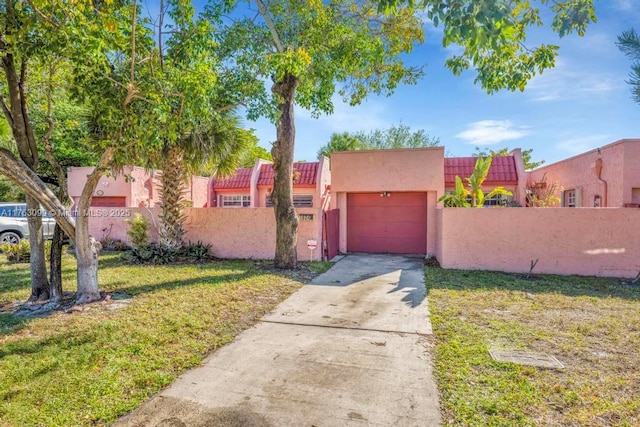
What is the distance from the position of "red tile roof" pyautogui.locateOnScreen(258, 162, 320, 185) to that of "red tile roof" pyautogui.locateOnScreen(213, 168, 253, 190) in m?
0.99

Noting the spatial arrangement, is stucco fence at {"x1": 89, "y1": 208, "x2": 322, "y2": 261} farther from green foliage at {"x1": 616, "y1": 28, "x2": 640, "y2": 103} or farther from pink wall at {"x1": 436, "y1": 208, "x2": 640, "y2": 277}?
green foliage at {"x1": 616, "y1": 28, "x2": 640, "y2": 103}

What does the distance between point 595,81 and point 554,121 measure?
4.82 metres

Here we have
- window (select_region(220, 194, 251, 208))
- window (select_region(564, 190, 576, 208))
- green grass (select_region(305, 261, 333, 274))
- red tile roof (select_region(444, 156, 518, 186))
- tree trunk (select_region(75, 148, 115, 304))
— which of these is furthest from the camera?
window (select_region(220, 194, 251, 208))

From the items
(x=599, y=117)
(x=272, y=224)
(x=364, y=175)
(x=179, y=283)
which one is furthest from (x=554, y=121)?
(x=179, y=283)

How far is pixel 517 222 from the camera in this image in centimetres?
1020

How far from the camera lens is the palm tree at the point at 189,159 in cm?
1112

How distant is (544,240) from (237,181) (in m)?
15.9

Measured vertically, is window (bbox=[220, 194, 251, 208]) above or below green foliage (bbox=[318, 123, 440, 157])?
below

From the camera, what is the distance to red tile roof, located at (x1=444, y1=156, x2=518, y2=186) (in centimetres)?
1609

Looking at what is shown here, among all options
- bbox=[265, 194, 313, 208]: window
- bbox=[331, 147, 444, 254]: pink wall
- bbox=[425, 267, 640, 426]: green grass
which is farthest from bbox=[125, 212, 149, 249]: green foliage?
bbox=[425, 267, 640, 426]: green grass

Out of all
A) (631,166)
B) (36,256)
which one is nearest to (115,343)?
(36,256)

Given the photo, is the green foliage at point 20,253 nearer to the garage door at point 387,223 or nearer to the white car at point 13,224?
the white car at point 13,224

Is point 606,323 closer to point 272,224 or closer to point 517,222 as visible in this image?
point 517,222

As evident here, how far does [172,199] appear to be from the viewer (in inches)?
472
